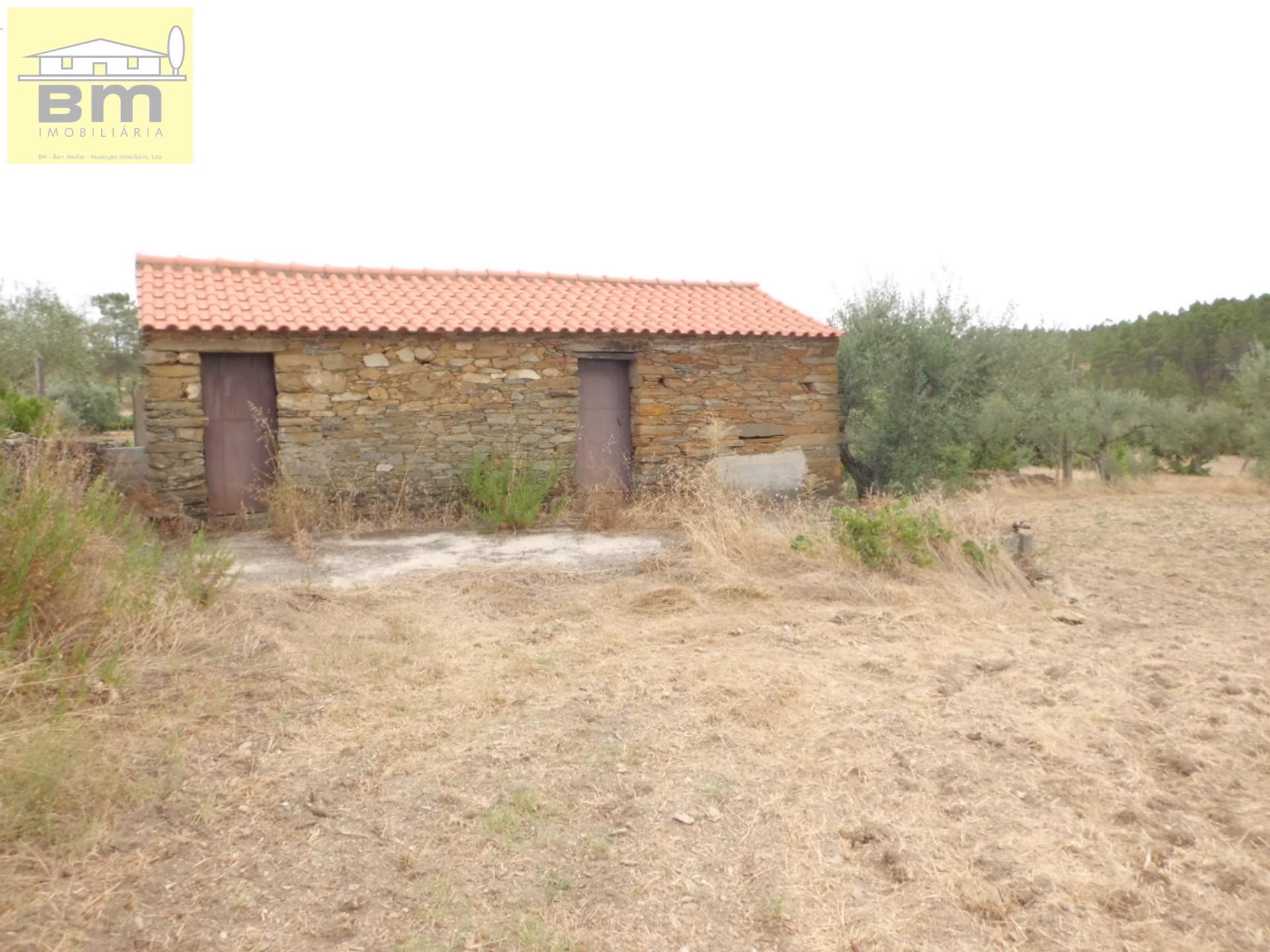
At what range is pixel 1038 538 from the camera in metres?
8.20

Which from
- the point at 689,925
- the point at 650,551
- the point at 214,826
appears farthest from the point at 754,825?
the point at 650,551

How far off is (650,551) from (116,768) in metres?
4.64

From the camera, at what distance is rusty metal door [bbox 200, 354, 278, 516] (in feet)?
27.2

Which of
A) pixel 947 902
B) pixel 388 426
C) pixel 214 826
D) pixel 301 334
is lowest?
pixel 947 902

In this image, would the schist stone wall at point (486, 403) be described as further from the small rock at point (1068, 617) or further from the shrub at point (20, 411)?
the small rock at point (1068, 617)

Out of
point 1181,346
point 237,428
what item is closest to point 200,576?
point 237,428

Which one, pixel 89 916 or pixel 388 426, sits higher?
pixel 388 426

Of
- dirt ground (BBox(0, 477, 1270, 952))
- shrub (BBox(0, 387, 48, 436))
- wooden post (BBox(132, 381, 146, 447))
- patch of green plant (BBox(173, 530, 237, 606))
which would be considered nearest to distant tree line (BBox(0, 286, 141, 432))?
shrub (BBox(0, 387, 48, 436))

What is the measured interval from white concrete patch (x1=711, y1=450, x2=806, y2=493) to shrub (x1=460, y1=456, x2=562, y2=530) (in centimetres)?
211

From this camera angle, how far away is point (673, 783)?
3.09 metres

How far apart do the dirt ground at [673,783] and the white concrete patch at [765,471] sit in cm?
464

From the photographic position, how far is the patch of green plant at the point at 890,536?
613 cm

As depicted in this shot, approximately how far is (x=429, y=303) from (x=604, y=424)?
2.45 metres

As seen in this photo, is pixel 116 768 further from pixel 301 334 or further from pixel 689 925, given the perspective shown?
pixel 301 334
